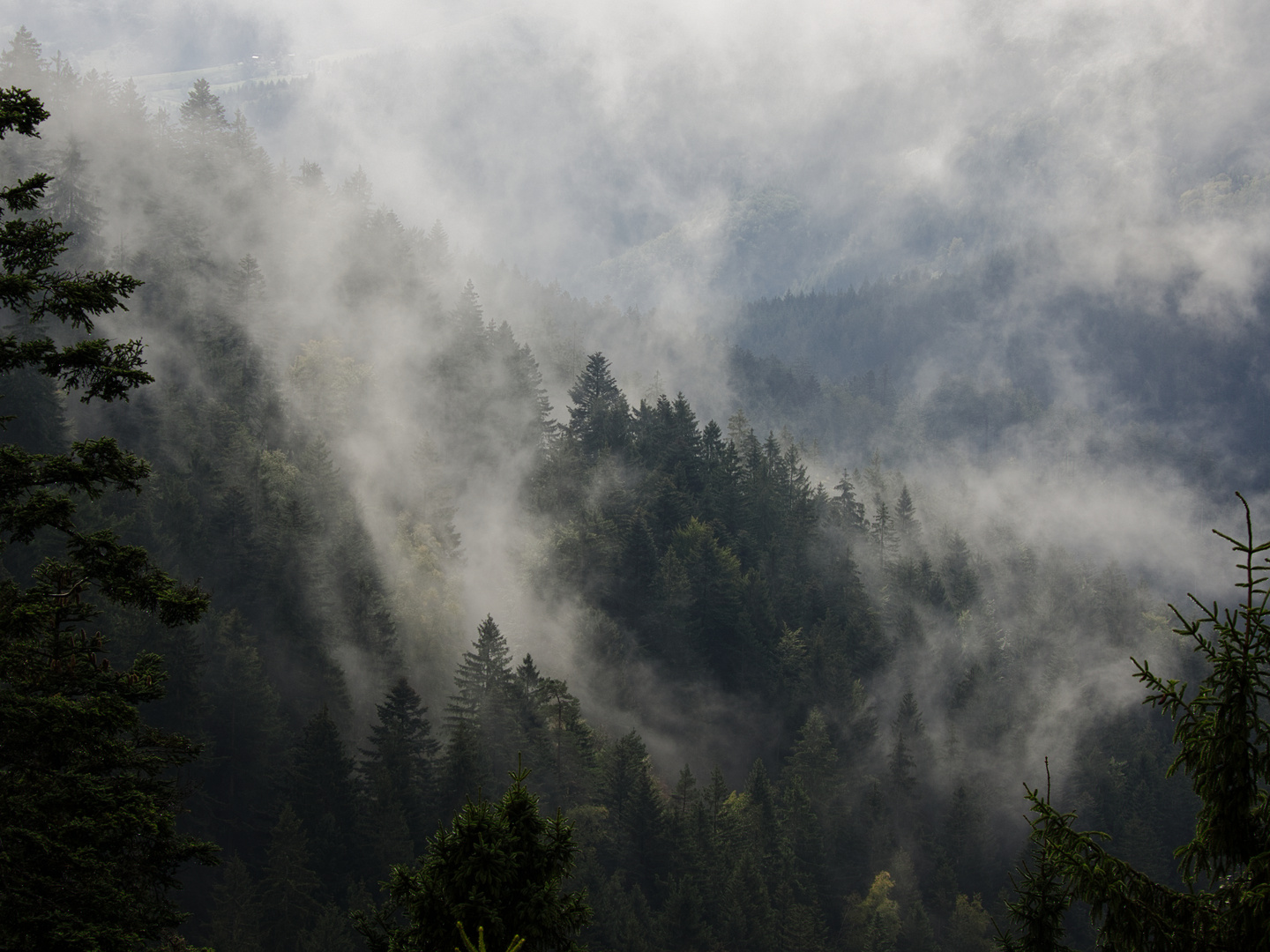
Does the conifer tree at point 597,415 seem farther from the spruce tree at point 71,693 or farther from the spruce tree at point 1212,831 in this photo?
the spruce tree at point 1212,831

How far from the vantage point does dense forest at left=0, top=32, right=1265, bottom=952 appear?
55.2m

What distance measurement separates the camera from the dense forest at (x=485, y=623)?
181 ft

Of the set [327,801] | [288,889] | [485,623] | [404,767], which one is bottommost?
[288,889]

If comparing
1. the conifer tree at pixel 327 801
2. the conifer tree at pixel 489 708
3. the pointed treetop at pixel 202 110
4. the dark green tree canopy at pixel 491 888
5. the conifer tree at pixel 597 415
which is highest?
the pointed treetop at pixel 202 110

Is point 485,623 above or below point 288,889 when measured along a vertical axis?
above

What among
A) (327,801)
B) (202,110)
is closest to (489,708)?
(327,801)

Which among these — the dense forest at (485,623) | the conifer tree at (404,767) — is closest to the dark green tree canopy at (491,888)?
the dense forest at (485,623)

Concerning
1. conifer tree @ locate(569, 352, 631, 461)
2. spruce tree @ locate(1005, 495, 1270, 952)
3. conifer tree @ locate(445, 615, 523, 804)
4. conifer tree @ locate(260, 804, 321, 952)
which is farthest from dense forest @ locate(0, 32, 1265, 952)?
spruce tree @ locate(1005, 495, 1270, 952)

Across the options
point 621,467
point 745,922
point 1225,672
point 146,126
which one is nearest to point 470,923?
point 1225,672

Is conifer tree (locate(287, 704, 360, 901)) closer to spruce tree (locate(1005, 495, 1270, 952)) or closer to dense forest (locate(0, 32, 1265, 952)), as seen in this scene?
dense forest (locate(0, 32, 1265, 952))

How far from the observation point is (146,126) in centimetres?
11200

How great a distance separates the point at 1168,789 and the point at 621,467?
281 ft

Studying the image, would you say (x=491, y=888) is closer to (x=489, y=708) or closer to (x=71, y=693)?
(x=71, y=693)

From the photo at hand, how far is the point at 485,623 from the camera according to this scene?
65375mm
